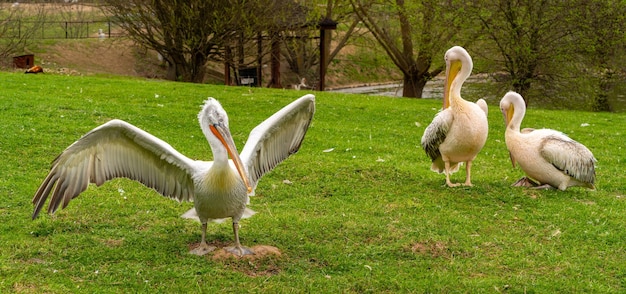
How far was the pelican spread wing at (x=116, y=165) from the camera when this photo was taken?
4.76 metres

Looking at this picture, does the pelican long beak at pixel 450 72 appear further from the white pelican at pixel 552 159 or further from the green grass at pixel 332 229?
the green grass at pixel 332 229

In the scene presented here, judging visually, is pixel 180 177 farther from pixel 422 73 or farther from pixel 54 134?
pixel 422 73

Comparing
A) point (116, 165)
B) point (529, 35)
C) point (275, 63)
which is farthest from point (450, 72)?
point (275, 63)

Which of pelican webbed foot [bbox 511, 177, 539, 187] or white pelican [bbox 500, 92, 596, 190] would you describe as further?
pelican webbed foot [bbox 511, 177, 539, 187]

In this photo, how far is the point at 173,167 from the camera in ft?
16.6

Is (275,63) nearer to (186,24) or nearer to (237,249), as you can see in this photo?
(186,24)

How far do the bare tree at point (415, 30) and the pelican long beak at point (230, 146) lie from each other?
13.7 metres

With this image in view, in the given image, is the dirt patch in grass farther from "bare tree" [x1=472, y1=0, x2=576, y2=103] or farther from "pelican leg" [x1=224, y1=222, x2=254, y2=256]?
"pelican leg" [x1=224, y1=222, x2=254, y2=256]

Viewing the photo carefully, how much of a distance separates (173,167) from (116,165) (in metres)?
0.41

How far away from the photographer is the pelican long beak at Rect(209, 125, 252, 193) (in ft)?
15.1

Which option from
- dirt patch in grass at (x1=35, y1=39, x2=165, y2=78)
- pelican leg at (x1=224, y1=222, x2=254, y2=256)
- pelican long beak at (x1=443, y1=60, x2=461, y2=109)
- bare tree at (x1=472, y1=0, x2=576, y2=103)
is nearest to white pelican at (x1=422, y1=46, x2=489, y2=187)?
pelican long beak at (x1=443, y1=60, x2=461, y2=109)

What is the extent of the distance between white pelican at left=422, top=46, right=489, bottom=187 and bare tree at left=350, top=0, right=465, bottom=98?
10.4 m

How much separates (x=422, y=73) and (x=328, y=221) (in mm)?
15738

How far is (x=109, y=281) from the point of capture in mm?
4480
